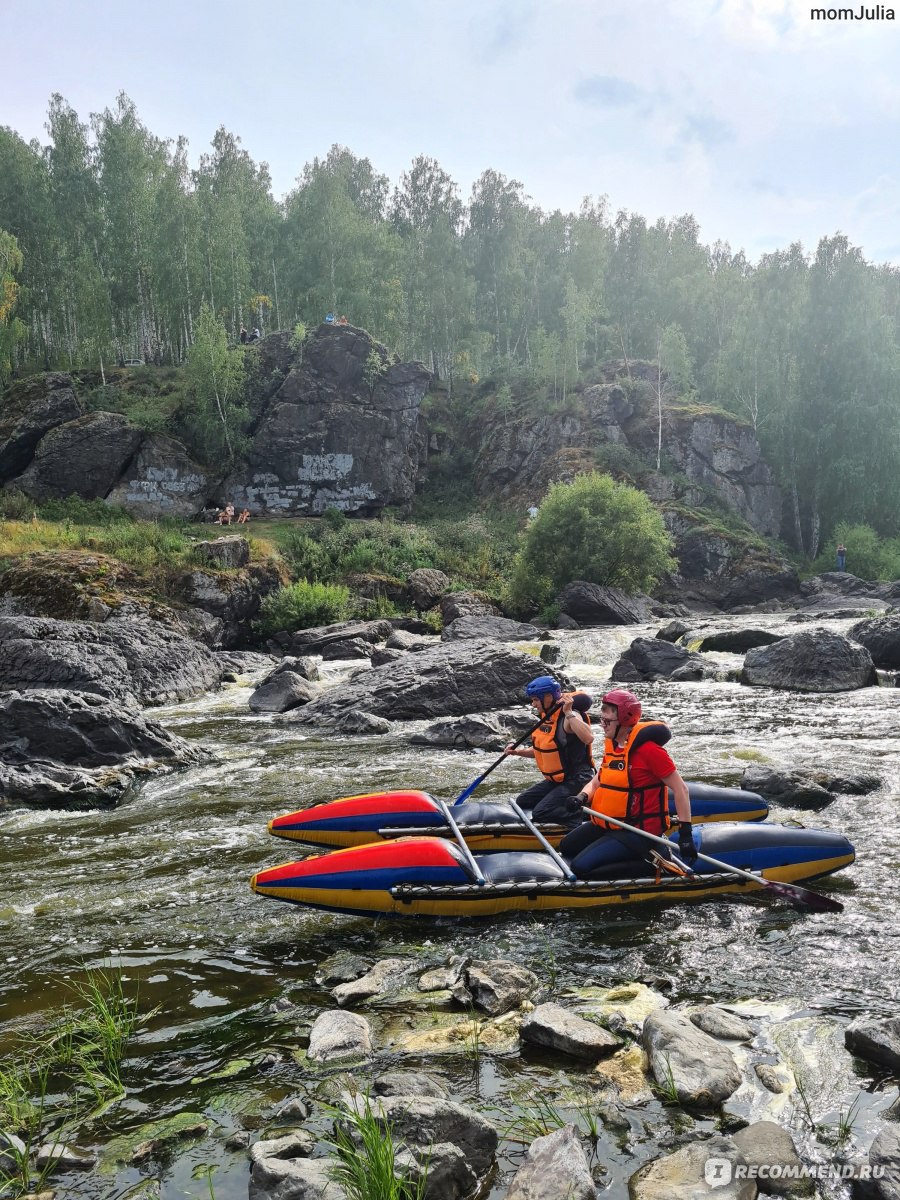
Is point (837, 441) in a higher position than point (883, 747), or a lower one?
higher

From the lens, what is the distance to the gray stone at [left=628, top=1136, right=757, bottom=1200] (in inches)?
121

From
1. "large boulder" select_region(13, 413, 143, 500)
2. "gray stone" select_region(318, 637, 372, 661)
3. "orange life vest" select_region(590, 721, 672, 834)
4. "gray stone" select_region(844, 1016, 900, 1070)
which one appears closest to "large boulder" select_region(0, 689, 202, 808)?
"orange life vest" select_region(590, 721, 672, 834)

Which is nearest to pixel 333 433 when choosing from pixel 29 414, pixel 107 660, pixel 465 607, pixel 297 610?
pixel 29 414

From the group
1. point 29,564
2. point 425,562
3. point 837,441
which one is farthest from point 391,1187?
point 837,441

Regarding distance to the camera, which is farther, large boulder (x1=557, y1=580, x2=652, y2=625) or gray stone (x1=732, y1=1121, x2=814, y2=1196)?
large boulder (x1=557, y1=580, x2=652, y2=625)

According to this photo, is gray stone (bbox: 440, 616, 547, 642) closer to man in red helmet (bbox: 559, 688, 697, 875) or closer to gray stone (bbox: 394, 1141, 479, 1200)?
man in red helmet (bbox: 559, 688, 697, 875)

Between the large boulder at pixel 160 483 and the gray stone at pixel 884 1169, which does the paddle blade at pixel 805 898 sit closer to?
the gray stone at pixel 884 1169

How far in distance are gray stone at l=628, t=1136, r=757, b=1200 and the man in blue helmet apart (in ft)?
15.6

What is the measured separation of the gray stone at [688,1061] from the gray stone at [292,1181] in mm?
1644

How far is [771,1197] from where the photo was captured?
3.10m

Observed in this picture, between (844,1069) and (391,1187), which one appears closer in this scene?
(391,1187)

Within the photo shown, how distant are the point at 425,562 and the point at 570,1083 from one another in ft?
110

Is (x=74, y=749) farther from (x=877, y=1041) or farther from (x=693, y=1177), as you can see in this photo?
(x=877, y=1041)

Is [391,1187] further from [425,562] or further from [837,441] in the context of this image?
[837,441]
